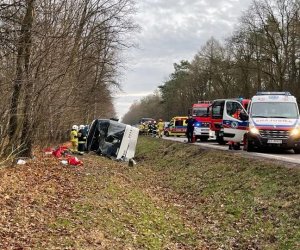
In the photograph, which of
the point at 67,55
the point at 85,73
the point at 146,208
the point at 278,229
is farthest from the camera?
the point at 85,73

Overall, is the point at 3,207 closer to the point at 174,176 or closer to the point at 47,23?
the point at 47,23

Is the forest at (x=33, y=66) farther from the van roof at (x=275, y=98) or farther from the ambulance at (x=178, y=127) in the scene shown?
the ambulance at (x=178, y=127)

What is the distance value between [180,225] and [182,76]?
87314 millimetres

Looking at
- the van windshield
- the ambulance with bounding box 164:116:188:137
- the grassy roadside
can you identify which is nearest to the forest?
the grassy roadside

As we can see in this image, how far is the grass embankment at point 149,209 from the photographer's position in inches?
365

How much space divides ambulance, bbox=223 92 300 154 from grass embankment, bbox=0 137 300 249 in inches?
81.1

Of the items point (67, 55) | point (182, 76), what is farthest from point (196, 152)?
point (182, 76)

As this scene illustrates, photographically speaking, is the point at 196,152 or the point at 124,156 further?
→ the point at 124,156

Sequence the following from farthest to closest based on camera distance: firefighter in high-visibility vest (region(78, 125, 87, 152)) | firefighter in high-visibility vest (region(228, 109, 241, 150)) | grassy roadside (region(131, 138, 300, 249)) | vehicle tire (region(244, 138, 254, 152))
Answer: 1. firefighter in high-visibility vest (region(78, 125, 87, 152))
2. firefighter in high-visibility vest (region(228, 109, 241, 150))
3. vehicle tire (region(244, 138, 254, 152))
4. grassy roadside (region(131, 138, 300, 249))

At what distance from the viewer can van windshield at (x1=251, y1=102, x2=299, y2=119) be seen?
2019cm

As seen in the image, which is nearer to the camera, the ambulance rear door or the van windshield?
the van windshield

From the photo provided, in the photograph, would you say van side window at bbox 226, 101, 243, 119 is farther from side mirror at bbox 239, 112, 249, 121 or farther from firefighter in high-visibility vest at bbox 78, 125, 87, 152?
firefighter in high-visibility vest at bbox 78, 125, 87, 152

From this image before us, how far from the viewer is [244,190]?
13.8m

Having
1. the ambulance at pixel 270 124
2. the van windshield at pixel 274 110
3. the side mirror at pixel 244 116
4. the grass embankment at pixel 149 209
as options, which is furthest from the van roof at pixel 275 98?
the grass embankment at pixel 149 209
